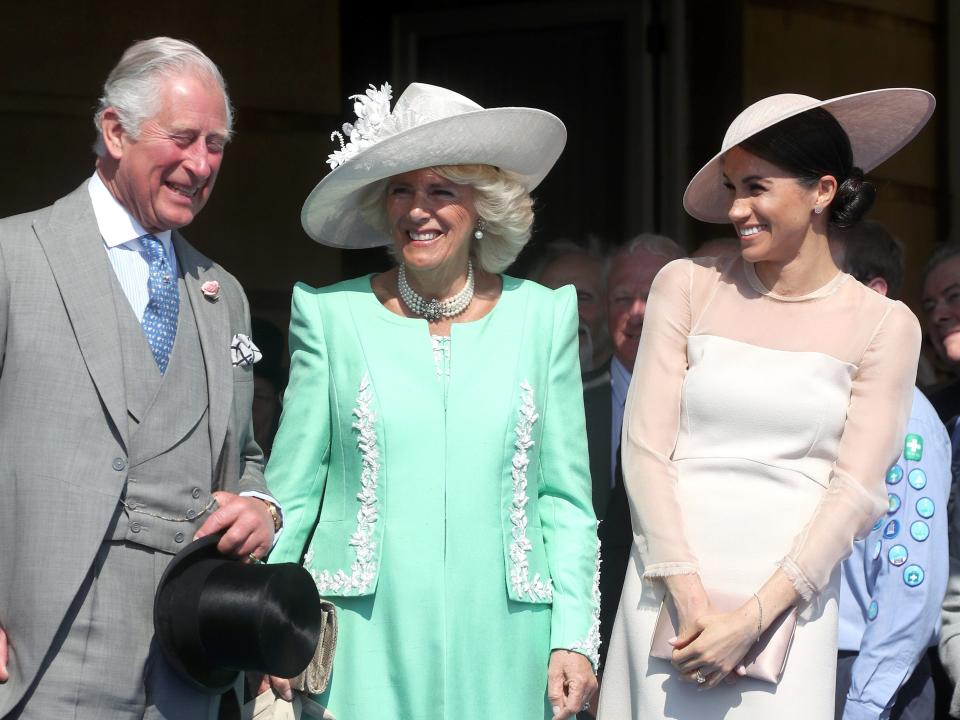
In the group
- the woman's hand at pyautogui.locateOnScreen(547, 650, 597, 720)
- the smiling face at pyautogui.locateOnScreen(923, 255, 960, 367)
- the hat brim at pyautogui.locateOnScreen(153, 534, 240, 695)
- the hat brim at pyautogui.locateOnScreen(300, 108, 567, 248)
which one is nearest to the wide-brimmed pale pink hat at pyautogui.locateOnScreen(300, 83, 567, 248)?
the hat brim at pyautogui.locateOnScreen(300, 108, 567, 248)

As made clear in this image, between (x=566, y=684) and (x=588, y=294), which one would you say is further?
(x=588, y=294)

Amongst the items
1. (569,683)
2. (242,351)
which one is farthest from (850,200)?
(242,351)

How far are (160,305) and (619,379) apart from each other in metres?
1.79

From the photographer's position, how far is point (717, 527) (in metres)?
3.32

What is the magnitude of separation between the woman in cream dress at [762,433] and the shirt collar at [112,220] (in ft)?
3.67

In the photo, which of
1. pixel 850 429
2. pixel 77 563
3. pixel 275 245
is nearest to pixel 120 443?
pixel 77 563

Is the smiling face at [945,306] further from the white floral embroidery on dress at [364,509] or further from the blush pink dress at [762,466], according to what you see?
the white floral embroidery on dress at [364,509]

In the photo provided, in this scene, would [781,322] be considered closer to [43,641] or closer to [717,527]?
[717,527]

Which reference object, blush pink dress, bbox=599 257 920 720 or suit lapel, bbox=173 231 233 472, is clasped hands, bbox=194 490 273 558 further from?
blush pink dress, bbox=599 257 920 720

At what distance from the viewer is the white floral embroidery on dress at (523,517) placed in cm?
346

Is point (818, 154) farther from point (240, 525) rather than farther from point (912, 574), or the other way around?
point (240, 525)

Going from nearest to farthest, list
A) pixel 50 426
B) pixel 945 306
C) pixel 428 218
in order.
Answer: pixel 50 426
pixel 428 218
pixel 945 306

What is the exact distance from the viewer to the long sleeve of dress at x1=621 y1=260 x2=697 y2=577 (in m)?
3.29

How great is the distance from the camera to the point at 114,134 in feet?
10.5
